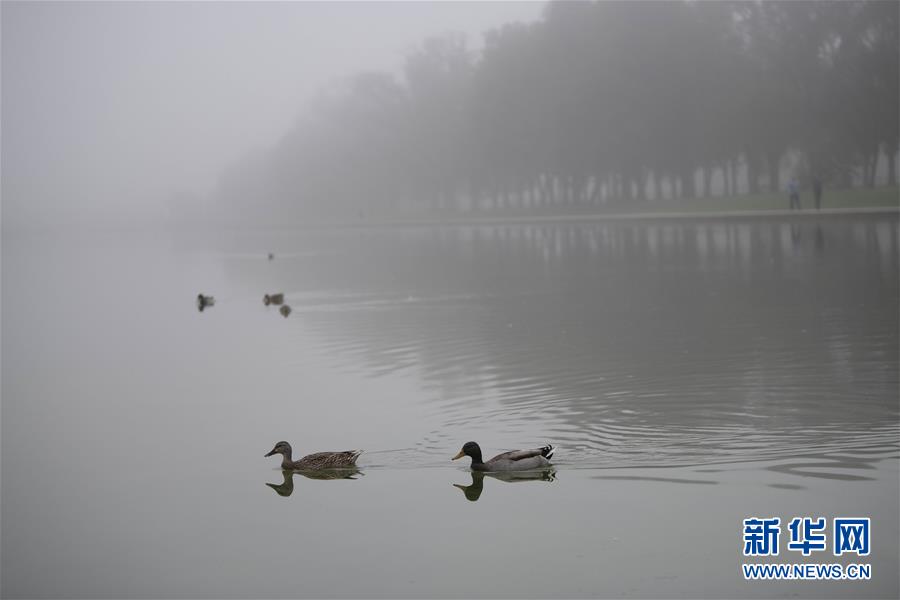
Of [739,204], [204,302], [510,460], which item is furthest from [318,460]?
[739,204]

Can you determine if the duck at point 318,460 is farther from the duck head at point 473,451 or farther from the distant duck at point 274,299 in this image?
the distant duck at point 274,299

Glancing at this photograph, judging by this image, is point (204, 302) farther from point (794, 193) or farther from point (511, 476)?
point (794, 193)

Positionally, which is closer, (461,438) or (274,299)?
(461,438)

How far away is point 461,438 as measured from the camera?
12.4 m

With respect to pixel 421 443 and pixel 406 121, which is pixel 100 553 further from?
pixel 406 121

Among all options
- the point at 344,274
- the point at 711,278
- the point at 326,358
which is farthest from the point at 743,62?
the point at 326,358

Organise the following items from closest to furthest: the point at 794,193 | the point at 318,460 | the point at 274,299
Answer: the point at 318,460 → the point at 274,299 → the point at 794,193

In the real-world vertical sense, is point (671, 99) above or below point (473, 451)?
above

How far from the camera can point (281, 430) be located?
1357cm

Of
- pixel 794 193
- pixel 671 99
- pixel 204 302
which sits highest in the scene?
pixel 671 99

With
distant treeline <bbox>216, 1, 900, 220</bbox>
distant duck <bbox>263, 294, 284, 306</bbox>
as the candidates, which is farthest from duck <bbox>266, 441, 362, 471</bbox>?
distant treeline <bbox>216, 1, 900, 220</bbox>

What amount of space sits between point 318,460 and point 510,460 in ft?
6.38

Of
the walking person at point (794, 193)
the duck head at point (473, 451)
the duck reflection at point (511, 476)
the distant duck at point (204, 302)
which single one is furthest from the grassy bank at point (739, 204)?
the duck head at point (473, 451)

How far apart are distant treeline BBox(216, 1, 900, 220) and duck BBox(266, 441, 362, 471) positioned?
53.2m
